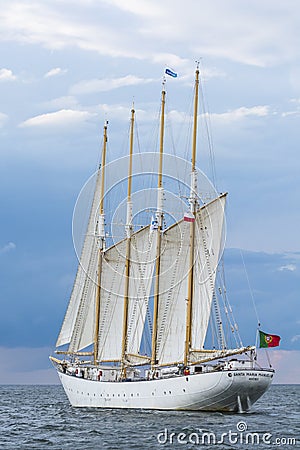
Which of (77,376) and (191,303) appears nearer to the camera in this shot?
(191,303)

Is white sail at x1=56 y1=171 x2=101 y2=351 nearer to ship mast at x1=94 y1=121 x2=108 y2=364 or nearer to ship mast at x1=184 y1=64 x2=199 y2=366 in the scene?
ship mast at x1=94 y1=121 x2=108 y2=364

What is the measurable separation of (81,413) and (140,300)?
44.1ft

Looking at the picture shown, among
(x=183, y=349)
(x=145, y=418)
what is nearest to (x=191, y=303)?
(x=183, y=349)

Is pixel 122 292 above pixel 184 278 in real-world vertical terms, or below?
above

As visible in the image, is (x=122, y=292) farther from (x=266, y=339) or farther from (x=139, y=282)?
(x=266, y=339)

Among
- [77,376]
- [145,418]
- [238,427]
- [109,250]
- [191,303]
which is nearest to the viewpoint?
[238,427]

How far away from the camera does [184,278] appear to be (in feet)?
257

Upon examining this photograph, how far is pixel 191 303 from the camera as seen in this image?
75.6 metres

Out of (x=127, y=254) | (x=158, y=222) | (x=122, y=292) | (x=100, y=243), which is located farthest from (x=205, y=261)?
(x=100, y=243)

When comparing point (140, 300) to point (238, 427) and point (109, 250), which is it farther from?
point (238, 427)

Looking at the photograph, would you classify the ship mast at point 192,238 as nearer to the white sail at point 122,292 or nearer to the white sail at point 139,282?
the white sail at point 139,282

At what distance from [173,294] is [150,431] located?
809 inches

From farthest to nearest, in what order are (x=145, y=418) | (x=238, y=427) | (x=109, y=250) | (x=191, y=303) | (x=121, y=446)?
(x=109, y=250)
(x=191, y=303)
(x=145, y=418)
(x=238, y=427)
(x=121, y=446)

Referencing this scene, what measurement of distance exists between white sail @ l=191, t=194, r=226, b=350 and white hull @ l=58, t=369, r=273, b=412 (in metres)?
5.72
